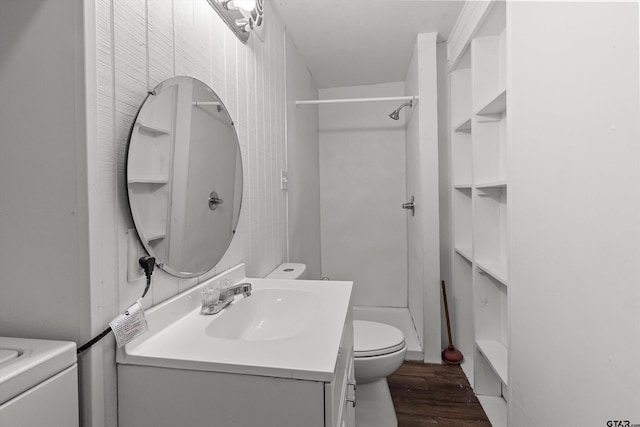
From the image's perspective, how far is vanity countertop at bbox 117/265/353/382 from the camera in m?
0.66

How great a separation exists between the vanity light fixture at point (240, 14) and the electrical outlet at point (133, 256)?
3.00 feet

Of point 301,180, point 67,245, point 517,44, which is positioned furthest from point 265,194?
point 517,44

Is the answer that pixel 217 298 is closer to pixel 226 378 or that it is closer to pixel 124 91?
pixel 226 378

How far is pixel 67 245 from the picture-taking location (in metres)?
0.66

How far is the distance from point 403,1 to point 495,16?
0.53 meters

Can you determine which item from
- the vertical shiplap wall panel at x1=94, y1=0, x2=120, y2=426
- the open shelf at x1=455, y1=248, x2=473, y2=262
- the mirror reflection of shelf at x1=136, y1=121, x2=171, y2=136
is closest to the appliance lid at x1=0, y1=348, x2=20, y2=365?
the vertical shiplap wall panel at x1=94, y1=0, x2=120, y2=426

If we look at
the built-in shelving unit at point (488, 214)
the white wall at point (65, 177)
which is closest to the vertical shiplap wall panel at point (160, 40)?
the white wall at point (65, 177)

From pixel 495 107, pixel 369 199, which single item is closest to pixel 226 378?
pixel 495 107

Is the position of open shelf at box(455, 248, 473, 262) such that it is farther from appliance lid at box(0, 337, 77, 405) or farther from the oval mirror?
appliance lid at box(0, 337, 77, 405)

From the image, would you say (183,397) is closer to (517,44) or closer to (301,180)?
(517,44)

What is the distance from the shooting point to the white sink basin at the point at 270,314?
1.07 meters

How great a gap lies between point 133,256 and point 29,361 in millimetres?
296

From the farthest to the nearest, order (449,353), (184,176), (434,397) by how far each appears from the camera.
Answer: (449,353)
(434,397)
(184,176)

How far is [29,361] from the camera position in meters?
0.56
